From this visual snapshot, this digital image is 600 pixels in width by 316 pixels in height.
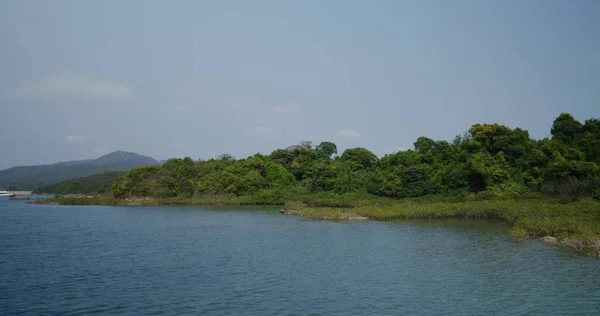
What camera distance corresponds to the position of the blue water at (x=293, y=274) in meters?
15.4

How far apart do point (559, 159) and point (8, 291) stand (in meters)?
50.7

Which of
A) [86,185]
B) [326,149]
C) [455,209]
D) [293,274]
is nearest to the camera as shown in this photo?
[293,274]

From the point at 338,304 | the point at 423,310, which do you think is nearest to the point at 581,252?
the point at 423,310

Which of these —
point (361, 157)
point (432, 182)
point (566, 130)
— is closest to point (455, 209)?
point (432, 182)

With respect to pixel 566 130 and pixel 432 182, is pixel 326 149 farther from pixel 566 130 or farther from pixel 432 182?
pixel 566 130

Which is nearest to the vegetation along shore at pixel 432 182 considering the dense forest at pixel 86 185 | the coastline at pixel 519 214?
the coastline at pixel 519 214

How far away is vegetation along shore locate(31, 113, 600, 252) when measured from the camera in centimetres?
3838

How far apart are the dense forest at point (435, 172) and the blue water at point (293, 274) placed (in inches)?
696

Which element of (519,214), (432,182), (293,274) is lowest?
(293,274)

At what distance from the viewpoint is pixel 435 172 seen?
57.0 metres

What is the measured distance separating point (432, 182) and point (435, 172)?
2.67m

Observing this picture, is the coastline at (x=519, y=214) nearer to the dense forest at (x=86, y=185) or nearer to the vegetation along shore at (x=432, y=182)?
the vegetation along shore at (x=432, y=182)

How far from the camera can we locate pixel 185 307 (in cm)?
1516

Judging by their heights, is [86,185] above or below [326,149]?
below
